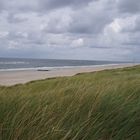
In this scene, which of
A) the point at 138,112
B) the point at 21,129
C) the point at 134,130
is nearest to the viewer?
the point at 21,129

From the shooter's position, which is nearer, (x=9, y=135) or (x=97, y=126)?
(x=9, y=135)

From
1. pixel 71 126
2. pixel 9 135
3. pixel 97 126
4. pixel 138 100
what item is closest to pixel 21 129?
pixel 9 135

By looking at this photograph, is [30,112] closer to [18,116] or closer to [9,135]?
[18,116]

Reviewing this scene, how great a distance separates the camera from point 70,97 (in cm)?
416

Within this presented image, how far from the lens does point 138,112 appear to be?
3.93 m

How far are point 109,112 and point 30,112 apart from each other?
0.99 metres

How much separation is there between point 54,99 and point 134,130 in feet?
3.88

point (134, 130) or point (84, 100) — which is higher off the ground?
point (84, 100)

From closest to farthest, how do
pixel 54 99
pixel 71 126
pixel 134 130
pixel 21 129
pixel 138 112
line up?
pixel 21 129
pixel 71 126
pixel 134 130
pixel 138 112
pixel 54 99

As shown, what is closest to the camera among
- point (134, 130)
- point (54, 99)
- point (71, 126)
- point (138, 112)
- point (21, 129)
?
point (21, 129)

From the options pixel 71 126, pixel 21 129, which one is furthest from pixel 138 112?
pixel 21 129

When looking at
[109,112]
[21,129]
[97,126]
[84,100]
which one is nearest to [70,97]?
[84,100]

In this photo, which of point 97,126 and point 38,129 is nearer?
point 38,129

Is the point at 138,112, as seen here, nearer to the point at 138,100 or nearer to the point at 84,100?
the point at 138,100
